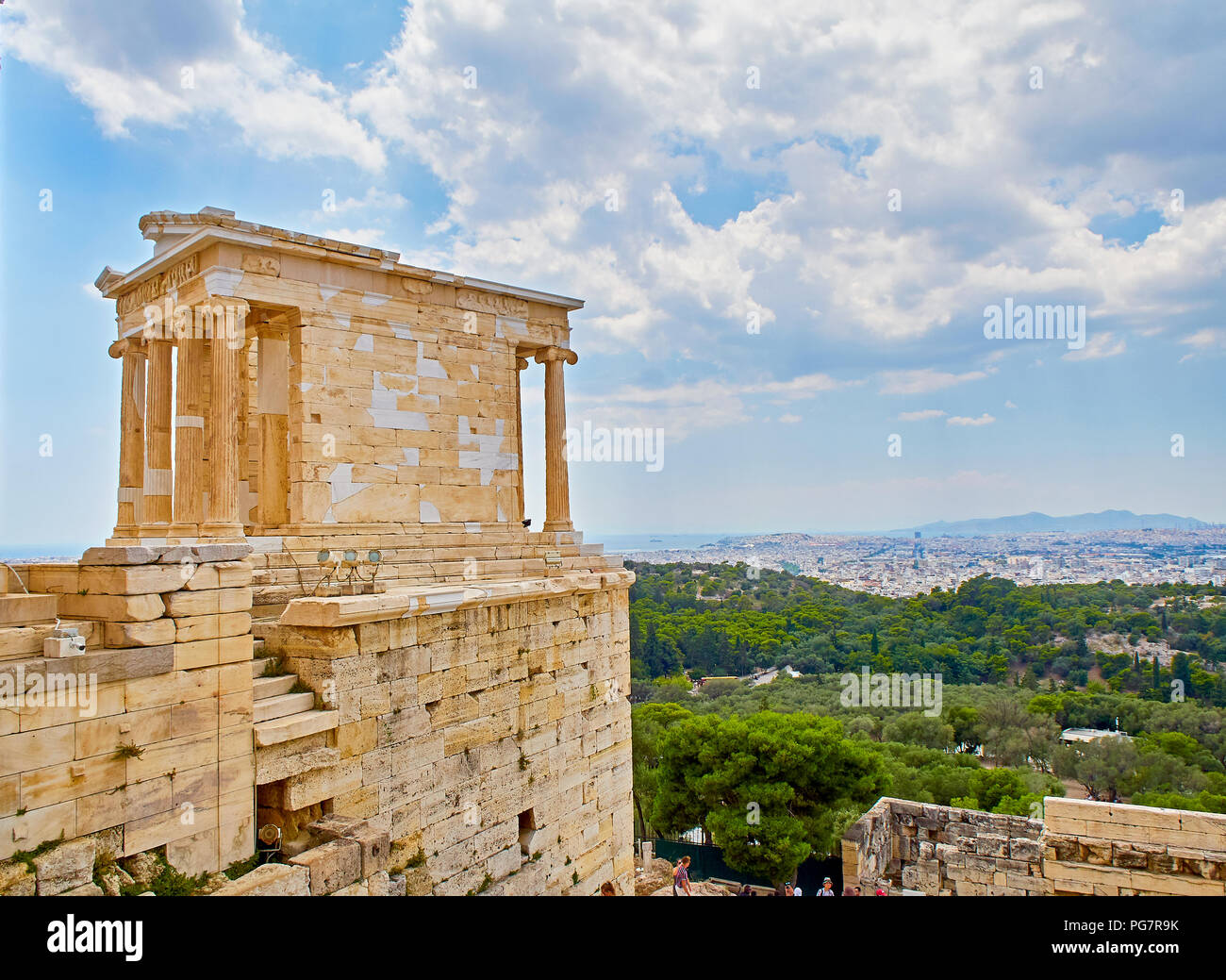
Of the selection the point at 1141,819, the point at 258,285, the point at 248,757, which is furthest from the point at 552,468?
the point at 1141,819

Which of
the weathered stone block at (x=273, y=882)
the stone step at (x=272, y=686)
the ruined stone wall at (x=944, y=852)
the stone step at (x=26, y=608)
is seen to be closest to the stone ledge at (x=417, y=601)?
the stone step at (x=272, y=686)

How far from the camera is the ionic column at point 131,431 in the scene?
1481 centimetres

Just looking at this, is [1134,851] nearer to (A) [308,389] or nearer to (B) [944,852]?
(B) [944,852]

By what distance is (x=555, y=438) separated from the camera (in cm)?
1661

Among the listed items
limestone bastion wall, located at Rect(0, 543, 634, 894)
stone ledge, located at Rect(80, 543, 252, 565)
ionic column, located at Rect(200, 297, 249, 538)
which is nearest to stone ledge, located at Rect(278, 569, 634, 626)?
limestone bastion wall, located at Rect(0, 543, 634, 894)

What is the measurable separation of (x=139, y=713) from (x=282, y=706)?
155cm

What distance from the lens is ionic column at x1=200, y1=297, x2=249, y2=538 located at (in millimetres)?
12242

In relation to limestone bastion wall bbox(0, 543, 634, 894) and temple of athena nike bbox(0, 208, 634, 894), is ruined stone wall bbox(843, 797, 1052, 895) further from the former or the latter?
limestone bastion wall bbox(0, 543, 634, 894)

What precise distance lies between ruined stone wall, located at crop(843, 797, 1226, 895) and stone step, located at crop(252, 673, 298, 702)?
9.97 metres

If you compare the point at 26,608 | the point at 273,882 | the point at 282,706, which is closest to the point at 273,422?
the point at 282,706

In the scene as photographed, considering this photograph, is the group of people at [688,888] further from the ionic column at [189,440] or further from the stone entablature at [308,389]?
the ionic column at [189,440]

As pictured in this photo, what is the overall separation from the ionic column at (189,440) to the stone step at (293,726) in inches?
234

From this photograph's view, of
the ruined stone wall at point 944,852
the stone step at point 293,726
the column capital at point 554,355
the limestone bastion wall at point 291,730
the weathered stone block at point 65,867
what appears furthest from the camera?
the ruined stone wall at point 944,852
